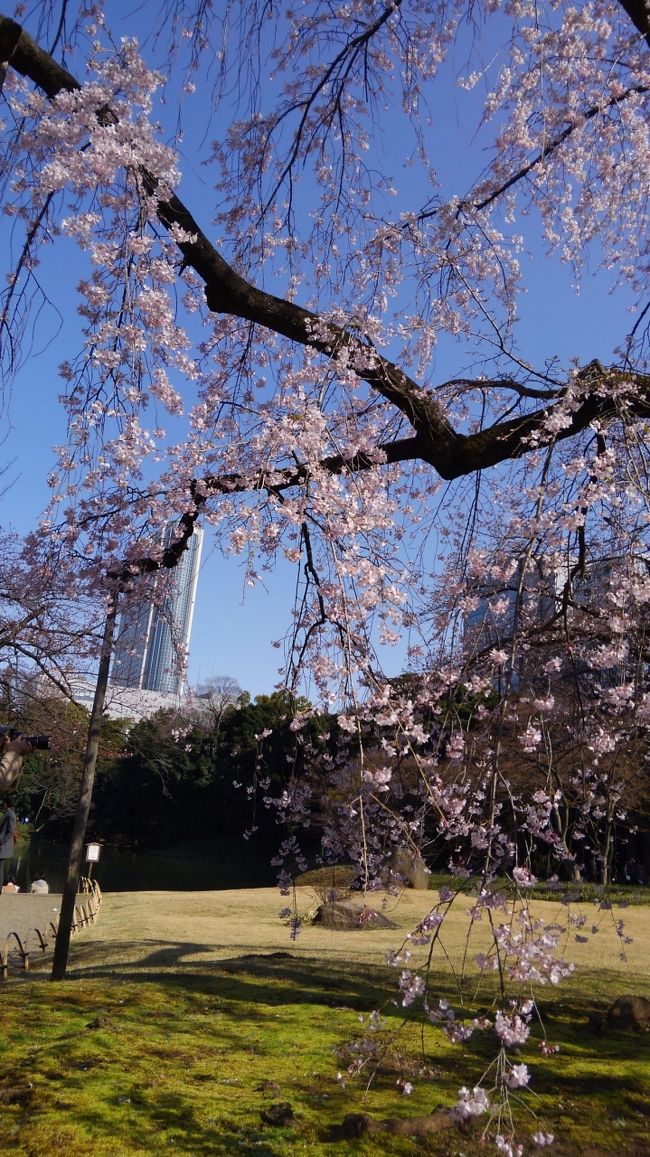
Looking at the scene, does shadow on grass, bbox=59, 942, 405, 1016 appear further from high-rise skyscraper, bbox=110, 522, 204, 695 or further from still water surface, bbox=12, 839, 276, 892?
still water surface, bbox=12, 839, 276, 892

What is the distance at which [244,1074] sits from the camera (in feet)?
14.6

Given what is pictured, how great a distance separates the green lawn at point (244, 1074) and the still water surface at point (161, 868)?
52.2ft

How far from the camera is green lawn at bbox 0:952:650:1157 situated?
140 inches

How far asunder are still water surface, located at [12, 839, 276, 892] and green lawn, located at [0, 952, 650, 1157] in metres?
15.9

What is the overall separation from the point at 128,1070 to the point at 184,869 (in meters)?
25.5

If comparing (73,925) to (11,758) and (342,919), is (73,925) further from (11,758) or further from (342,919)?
(11,758)

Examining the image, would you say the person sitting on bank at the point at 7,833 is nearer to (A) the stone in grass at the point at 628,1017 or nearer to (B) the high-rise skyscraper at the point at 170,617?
(B) the high-rise skyscraper at the point at 170,617

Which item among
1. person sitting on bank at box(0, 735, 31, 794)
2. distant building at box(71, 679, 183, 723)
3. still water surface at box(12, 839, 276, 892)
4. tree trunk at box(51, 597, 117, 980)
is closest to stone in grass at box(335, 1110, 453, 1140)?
person sitting on bank at box(0, 735, 31, 794)

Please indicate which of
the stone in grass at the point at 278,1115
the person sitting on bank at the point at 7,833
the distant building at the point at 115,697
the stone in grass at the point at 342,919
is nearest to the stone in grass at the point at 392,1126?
the stone in grass at the point at 278,1115

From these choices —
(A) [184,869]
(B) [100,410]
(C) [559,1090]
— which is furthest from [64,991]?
(A) [184,869]

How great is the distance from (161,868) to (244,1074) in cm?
2500

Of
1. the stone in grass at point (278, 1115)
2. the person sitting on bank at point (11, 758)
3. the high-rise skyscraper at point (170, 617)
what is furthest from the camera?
the high-rise skyscraper at point (170, 617)

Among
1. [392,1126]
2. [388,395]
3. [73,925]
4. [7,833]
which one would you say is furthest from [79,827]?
[73,925]

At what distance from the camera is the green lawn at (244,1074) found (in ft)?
11.6
